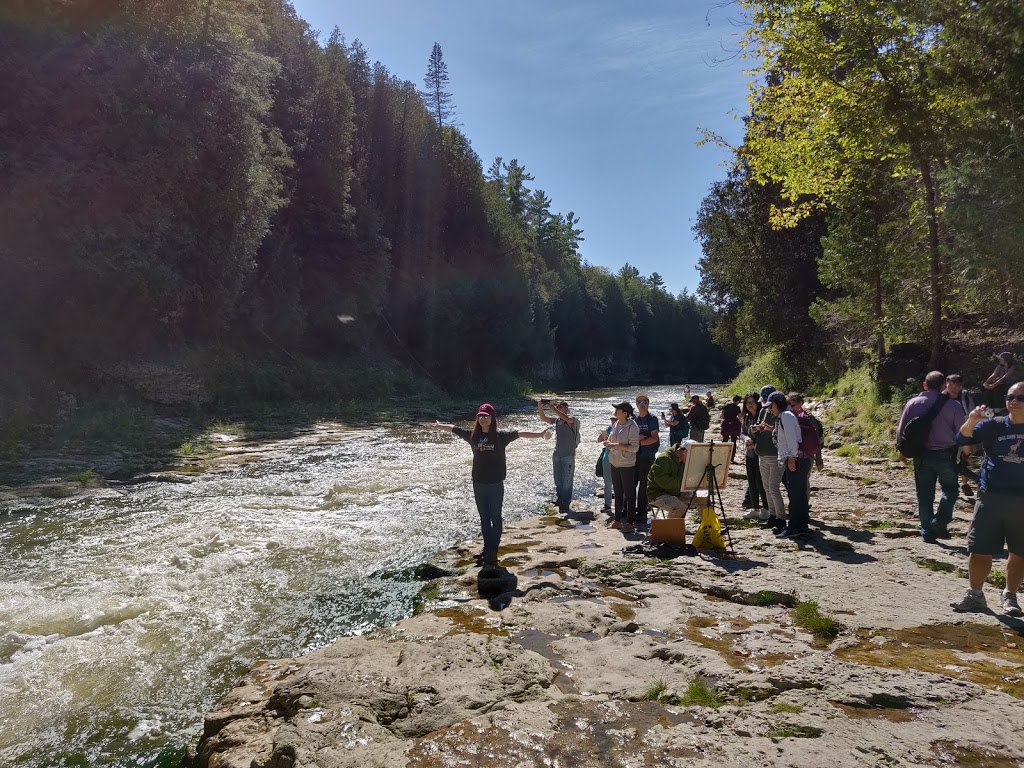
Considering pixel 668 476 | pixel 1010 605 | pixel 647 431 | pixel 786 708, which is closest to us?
pixel 786 708

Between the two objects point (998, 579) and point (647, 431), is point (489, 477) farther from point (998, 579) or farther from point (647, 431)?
point (998, 579)

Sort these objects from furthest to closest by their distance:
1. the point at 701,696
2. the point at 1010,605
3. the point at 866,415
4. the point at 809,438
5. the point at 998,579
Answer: the point at 866,415, the point at 809,438, the point at 998,579, the point at 1010,605, the point at 701,696

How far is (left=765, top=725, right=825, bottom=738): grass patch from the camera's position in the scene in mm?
3736

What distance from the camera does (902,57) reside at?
13.5 metres

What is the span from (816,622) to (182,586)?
720 cm

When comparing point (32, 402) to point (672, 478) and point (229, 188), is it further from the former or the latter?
point (672, 478)

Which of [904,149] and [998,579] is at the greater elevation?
[904,149]

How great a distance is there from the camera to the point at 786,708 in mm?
4078

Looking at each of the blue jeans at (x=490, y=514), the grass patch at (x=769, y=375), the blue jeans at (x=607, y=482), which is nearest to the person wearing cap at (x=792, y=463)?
the blue jeans at (x=607, y=482)

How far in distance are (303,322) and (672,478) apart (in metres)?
28.0

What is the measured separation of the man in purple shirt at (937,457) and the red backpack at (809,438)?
1.07m

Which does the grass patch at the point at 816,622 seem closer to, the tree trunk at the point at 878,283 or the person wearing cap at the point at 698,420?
the person wearing cap at the point at 698,420

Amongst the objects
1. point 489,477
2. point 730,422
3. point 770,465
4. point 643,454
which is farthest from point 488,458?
point 730,422

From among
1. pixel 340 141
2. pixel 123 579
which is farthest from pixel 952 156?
pixel 340 141
